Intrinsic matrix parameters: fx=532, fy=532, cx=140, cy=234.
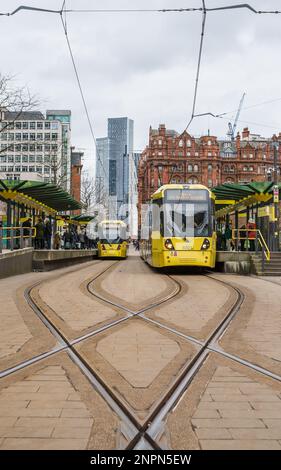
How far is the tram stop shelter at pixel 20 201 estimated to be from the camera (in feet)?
60.4

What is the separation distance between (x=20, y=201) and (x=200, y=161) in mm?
97168

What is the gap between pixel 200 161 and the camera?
115000mm

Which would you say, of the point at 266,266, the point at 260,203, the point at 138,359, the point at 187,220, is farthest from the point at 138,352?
the point at 260,203

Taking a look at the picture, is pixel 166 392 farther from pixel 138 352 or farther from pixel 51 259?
pixel 51 259

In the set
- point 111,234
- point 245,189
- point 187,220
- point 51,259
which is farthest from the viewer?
point 111,234

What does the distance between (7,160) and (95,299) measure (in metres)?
108

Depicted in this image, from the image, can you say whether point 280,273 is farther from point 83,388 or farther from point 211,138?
point 211,138

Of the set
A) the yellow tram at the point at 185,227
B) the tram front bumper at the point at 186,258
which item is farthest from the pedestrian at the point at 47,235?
the tram front bumper at the point at 186,258

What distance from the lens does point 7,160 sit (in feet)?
372

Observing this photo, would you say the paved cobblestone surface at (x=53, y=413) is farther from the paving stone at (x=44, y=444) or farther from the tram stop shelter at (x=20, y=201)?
the tram stop shelter at (x=20, y=201)

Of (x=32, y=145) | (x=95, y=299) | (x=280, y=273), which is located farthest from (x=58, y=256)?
(x=95, y=299)

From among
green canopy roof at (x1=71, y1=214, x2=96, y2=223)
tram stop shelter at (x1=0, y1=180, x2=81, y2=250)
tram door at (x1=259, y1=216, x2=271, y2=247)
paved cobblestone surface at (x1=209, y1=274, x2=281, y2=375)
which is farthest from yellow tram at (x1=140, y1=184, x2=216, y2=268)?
green canopy roof at (x1=71, y1=214, x2=96, y2=223)

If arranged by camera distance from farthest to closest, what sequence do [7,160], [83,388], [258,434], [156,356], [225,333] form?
[7,160] → [225,333] → [156,356] → [83,388] → [258,434]

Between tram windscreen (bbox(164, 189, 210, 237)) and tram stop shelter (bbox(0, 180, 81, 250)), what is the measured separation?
15.5 feet
